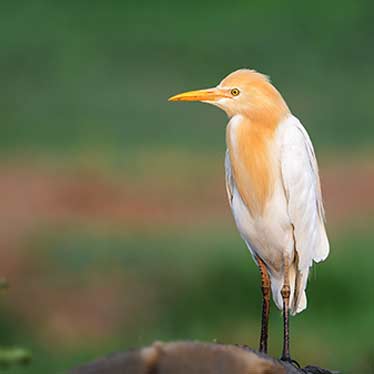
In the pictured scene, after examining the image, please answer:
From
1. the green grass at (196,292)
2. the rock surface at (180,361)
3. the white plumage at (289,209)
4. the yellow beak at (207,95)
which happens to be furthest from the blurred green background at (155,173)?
the rock surface at (180,361)

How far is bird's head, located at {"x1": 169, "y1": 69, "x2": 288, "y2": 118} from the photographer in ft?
20.1

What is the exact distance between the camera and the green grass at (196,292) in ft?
33.9

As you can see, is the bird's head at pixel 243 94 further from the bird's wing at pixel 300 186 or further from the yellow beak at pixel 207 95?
the bird's wing at pixel 300 186

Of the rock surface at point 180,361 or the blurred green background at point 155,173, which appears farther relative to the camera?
the blurred green background at point 155,173

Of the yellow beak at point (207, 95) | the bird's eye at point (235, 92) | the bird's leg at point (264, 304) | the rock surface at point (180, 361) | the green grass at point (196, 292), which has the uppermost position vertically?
the bird's eye at point (235, 92)

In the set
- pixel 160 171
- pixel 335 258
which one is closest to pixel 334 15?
pixel 160 171

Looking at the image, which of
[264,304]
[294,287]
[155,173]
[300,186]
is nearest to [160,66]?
[155,173]

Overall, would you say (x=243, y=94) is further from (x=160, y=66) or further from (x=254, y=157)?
(x=160, y=66)

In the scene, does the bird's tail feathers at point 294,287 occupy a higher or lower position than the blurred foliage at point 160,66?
lower

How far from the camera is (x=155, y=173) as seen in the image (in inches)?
603

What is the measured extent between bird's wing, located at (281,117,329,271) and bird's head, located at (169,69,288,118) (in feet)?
0.54

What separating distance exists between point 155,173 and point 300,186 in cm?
908

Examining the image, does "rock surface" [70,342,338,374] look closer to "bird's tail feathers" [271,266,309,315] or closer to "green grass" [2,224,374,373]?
"bird's tail feathers" [271,266,309,315]

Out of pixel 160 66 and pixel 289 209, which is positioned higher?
pixel 160 66
